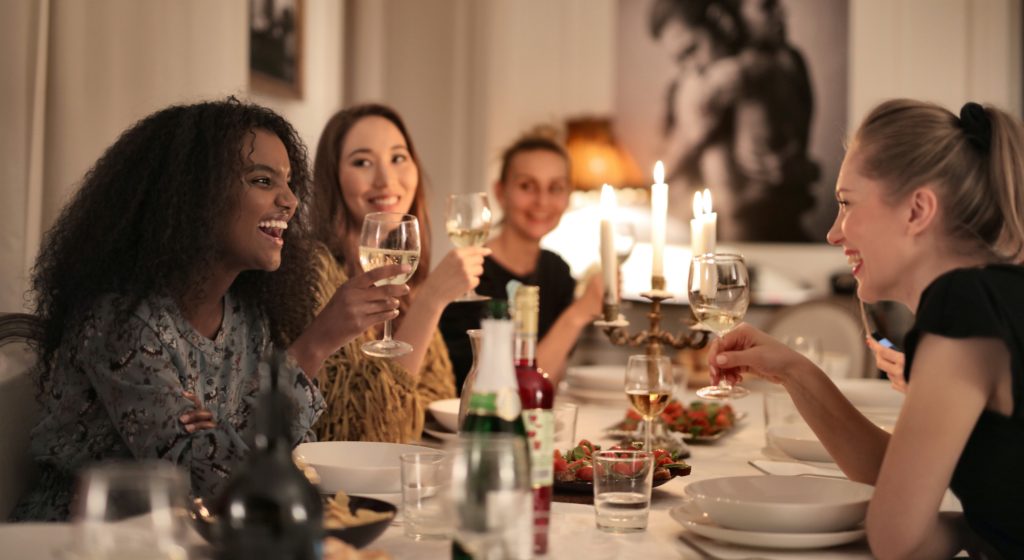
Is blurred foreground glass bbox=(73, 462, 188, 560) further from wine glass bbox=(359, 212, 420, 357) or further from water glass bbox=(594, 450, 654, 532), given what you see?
wine glass bbox=(359, 212, 420, 357)

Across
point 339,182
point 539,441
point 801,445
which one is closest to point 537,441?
point 539,441

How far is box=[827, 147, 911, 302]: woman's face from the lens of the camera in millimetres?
1523

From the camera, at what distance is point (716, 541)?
1.42m

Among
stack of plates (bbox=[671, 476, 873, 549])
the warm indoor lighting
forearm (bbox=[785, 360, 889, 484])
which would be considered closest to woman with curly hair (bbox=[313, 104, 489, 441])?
forearm (bbox=[785, 360, 889, 484])

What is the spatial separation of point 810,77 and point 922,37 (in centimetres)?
62

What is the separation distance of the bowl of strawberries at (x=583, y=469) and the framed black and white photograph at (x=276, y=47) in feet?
9.32

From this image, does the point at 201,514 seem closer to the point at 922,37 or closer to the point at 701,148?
the point at 701,148

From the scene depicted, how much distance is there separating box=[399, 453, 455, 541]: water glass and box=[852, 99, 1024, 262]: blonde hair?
72 cm

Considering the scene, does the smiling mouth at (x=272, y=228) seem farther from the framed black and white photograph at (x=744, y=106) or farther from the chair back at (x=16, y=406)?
the framed black and white photograph at (x=744, y=106)

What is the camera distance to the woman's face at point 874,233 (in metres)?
1.52

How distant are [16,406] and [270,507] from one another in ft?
3.50

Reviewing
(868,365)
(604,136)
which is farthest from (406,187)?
(604,136)

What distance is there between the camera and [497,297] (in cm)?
388

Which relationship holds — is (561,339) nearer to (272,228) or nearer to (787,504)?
(272,228)
